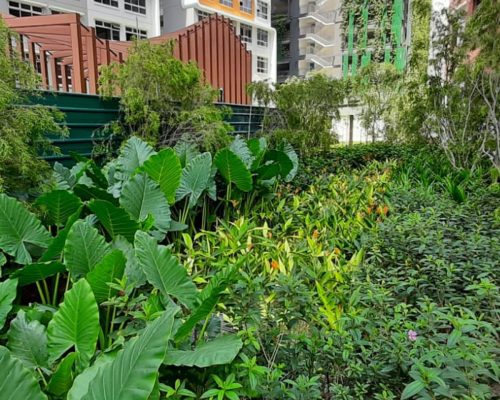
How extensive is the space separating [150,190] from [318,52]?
34066 millimetres

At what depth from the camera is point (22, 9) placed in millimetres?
13969

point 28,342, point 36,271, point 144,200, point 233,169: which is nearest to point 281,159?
point 233,169

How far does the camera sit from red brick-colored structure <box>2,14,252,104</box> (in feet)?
20.5

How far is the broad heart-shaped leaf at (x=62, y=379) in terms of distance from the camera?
1574mm

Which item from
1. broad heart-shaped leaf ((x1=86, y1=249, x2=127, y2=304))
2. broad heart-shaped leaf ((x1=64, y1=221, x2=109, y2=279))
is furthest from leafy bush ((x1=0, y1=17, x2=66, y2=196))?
broad heart-shaped leaf ((x1=86, y1=249, x2=127, y2=304))

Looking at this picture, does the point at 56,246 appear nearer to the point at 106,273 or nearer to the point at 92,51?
the point at 106,273

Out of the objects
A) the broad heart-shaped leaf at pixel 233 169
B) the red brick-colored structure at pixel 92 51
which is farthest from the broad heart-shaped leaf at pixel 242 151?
the red brick-colored structure at pixel 92 51

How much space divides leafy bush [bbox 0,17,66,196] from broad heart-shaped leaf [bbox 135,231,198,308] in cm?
147

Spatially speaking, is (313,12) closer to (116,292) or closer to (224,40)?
(224,40)

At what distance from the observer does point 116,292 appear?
2.16m

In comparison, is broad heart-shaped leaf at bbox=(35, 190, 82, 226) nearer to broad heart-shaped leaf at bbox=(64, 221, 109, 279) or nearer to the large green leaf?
broad heart-shaped leaf at bbox=(64, 221, 109, 279)

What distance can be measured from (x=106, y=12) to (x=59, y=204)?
54.7 ft

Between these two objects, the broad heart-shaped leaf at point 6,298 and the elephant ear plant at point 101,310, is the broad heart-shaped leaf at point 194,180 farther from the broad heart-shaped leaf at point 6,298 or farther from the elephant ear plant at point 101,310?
the broad heart-shaped leaf at point 6,298

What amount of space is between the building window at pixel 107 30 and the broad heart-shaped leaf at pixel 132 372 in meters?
18.2
